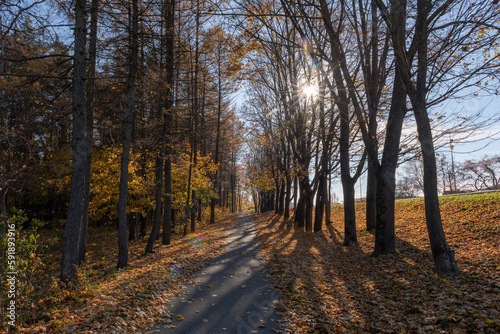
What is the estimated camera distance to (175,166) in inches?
613

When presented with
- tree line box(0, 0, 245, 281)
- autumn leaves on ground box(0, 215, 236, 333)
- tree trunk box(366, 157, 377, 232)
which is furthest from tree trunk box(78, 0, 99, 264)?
tree trunk box(366, 157, 377, 232)

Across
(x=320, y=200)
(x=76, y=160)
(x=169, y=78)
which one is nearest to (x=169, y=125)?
(x=169, y=78)

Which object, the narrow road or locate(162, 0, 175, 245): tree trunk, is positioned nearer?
the narrow road

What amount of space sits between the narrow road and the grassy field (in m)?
0.42

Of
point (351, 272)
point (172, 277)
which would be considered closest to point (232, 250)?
point (172, 277)

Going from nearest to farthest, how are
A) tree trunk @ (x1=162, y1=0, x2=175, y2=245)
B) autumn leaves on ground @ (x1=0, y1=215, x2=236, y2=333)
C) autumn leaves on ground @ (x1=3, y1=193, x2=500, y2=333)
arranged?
autumn leaves on ground @ (x1=0, y1=215, x2=236, y2=333), autumn leaves on ground @ (x1=3, y1=193, x2=500, y2=333), tree trunk @ (x1=162, y1=0, x2=175, y2=245)

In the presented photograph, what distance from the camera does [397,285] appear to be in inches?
237

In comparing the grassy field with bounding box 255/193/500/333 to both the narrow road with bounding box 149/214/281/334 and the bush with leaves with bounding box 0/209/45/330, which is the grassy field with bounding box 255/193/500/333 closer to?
the narrow road with bounding box 149/214/281/334

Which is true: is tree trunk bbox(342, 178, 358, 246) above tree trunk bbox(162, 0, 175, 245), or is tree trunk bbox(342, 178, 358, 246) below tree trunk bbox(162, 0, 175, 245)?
below

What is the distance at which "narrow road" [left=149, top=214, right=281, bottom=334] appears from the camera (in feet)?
14.9

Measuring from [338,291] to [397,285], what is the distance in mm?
1347

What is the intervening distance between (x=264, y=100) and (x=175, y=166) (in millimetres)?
8882

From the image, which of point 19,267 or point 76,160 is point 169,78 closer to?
point 76,160

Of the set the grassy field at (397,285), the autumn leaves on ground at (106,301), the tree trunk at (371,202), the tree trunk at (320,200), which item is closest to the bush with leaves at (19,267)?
the autumn leaves on ground at (106,301)
